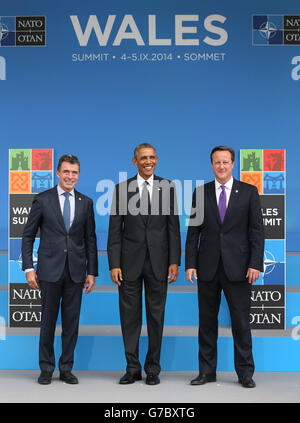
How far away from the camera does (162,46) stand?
488 cm

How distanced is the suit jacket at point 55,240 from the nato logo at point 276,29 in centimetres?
267

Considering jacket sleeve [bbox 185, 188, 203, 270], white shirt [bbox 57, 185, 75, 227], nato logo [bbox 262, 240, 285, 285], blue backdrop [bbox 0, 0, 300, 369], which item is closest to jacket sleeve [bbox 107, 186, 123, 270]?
white shirt [bbox 57, 185, 75, 227]

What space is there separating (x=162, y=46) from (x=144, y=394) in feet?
10.6

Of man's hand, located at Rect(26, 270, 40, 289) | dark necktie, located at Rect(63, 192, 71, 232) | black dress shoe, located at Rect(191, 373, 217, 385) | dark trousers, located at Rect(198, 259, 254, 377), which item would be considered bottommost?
black dress shoe, located at Rect(191, 373, 217, 385)

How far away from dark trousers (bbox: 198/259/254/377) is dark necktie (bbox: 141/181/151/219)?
1.84 ft

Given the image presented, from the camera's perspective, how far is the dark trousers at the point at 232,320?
3203 millimetres

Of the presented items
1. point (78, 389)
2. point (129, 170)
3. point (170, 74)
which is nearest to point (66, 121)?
point (129, 170)

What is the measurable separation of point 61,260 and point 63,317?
1.25ft

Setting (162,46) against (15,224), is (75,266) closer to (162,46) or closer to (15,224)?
(15,224)

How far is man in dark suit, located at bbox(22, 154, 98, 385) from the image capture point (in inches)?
127

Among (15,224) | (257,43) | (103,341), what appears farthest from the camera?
(257,43)

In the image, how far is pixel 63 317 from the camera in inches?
130

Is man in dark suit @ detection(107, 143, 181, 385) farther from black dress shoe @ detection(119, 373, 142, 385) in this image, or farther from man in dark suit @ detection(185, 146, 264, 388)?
man in dark suit @ detection(185, 146, 264, 388)

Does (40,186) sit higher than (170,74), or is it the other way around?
(170,74)
